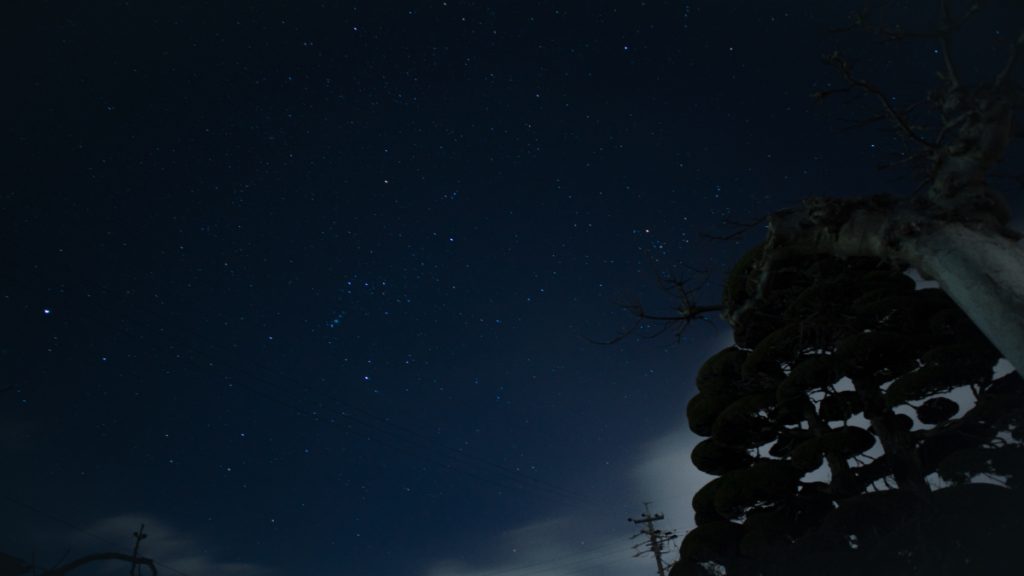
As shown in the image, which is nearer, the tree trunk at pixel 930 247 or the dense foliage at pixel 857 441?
the tree trunk at pixel 930 247

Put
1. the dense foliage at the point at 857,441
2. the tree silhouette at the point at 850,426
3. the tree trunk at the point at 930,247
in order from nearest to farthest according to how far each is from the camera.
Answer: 1. the tree trunk at the point at 930,247
2. the tree silhouette at the point at 850,426
3. the dense foliage at the point at 857,441

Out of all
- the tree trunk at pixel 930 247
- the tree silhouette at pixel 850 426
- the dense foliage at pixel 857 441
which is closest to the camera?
the tree trunk at pixel 930 247

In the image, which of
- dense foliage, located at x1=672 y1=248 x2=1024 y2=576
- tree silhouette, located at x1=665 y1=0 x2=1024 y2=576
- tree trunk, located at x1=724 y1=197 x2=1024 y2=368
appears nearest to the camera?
tree trunk, located at x1=724 y1=197 x2=1024 y2=368

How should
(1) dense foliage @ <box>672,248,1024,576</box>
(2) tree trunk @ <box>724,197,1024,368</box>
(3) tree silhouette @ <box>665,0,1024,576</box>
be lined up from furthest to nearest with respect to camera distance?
(1) dense foliage @ <box>672,248,1024,576</box> → (3) tree silhouette @ <box>665,0,1024,576</box> → (2) tree trunk @ <box>724,197,1024,368</box>

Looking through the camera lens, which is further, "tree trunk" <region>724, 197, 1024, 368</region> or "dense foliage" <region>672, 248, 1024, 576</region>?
"dense foliage" <region>672, 248, 1024, 576</region>

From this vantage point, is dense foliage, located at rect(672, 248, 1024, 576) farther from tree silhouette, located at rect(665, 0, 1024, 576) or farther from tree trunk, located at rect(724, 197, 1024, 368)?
tree trunk, located at rect(724, 197, 1024, 368)

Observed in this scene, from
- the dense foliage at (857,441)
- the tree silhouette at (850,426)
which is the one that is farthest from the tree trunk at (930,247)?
the dense foliage at (857,441)

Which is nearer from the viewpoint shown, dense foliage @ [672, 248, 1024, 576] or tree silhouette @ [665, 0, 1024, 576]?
tree silhouette @ [665, 0, 1024, 576]

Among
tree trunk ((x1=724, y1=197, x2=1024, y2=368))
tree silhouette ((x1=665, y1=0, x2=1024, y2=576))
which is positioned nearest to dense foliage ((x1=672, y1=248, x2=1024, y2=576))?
tree silhouette ((x1=665, y1=0, x2=1024, y2=576))

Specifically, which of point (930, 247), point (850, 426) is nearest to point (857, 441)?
point (850, 426)

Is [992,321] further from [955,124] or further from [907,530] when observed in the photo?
[907,530]

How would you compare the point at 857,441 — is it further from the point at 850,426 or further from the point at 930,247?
the point at 930,247

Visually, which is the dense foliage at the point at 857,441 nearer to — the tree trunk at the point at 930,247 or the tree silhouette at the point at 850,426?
the tree silhouette at the point at 850,426

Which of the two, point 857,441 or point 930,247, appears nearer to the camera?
point 930,247
